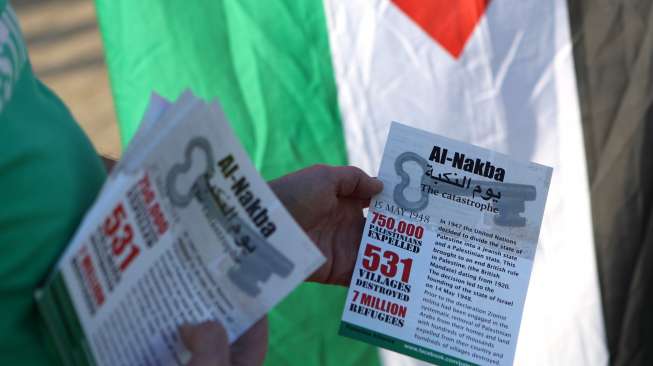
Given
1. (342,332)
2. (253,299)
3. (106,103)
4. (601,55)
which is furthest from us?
(106,103)

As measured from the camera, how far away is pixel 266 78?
41.2 inches

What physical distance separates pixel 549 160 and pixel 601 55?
183 millimetres

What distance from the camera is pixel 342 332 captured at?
64 centimetres

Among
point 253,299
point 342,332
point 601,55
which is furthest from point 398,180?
point 601,55

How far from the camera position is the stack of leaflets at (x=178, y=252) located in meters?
0.45

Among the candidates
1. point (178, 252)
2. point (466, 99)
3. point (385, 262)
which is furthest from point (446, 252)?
point (466, 99)

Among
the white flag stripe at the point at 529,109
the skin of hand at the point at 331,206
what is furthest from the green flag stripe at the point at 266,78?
the skin of hand at the point at 331,206

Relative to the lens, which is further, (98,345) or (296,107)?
(296,107)

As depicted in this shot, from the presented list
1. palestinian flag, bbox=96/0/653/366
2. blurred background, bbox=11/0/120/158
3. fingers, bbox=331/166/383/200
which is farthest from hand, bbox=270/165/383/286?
blurred background, bbox=11/0/120/158

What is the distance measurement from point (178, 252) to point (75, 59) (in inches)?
48.9

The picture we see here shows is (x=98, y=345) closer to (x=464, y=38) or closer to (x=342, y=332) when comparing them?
(x=342, y=332)

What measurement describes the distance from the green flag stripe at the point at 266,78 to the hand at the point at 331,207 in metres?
0.36

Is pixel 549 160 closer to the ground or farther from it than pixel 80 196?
farther from it

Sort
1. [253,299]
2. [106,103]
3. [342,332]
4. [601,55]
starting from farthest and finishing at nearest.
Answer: [106,103]
[601,55]
[342,332]
[253,299]
